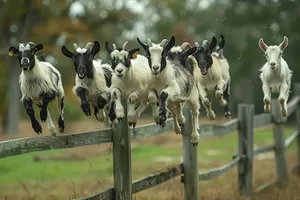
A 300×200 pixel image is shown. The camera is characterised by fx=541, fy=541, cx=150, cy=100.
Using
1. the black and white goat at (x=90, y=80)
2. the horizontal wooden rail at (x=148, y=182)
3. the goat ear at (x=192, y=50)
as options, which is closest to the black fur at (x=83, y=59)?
the black and white goat at (x=90, y=80)

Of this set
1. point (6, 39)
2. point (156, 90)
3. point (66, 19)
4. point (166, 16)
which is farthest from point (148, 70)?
point (166, 16)

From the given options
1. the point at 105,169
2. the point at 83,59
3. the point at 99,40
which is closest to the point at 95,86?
the point at 83,59

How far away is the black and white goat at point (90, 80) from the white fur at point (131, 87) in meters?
0.27

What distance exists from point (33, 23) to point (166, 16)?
1389cm

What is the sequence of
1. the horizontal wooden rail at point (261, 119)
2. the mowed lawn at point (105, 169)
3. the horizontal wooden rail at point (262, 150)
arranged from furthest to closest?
the horizontal wooden rail at point (262, 150), the horizontal wooden rail at point (261, 119), the mowed lawn at point (105, 169)

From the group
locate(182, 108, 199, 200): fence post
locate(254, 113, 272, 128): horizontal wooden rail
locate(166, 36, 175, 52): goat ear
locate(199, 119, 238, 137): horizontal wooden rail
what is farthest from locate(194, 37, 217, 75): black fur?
locate(254, 113, 272, 128): horizontal wooden rail

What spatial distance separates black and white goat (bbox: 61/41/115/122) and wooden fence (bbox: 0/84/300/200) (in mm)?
804

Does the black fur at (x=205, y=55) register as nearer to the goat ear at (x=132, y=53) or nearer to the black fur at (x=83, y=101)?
the goat ear at (x=132, y=53)

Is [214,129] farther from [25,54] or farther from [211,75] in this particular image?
[25,54]

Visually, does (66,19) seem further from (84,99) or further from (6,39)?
(84,99)

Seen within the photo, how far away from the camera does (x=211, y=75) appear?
202 inches

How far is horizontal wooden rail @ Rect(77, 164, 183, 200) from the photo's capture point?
21.0 feet

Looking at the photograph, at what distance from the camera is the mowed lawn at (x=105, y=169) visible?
10.4 meters

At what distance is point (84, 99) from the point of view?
16.3 ft
